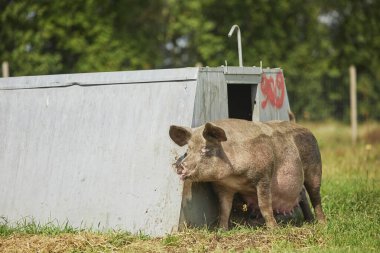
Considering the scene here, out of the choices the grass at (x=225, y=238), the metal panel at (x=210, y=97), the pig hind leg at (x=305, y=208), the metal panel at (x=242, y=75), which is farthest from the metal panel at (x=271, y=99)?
the grass at (x=225, y=238)

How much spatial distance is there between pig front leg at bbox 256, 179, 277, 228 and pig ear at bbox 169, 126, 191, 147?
2.73 ft

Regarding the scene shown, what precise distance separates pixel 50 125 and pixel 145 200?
5.35ft

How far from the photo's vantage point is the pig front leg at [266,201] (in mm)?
7223

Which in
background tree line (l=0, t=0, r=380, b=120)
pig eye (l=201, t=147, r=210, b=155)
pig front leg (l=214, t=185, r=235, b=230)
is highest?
background tree line (l=0, t=0, r=380, b=120)

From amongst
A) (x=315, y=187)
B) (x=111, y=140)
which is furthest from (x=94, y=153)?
(x=315, y=187)

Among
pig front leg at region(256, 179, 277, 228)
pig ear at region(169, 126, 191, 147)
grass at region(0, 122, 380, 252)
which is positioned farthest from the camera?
pig front leg at region(256, 179, 277, 228)

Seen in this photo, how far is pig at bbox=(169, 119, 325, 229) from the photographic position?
7031 mm

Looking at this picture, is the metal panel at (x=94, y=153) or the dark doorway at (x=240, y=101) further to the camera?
the dark doorway at (x=240, y=101)

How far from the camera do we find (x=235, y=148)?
7141 mm

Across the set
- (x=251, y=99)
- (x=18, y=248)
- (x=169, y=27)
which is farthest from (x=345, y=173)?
(x=169, y=27)

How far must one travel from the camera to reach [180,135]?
23.3 ft

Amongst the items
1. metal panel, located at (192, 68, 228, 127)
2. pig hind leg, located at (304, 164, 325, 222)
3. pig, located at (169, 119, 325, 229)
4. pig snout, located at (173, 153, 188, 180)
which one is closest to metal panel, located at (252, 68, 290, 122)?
pig, located at (169, 119, 325, 229)

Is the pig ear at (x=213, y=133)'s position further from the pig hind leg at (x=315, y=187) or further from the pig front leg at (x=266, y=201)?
the pig hind leg at (x=315, y=187)

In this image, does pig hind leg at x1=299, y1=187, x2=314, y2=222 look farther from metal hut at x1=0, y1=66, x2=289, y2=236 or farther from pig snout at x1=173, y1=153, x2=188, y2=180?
pig snout at x1=173, y1=153, x2=188, y2=180
